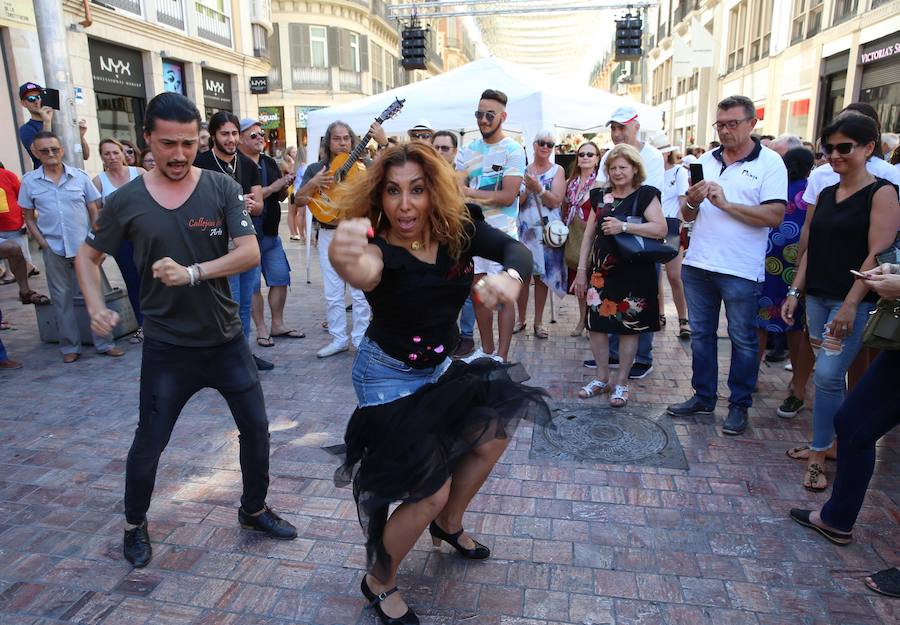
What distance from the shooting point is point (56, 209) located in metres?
5.92

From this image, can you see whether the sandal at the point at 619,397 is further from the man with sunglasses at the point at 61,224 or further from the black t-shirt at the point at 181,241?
the man with sunglasses at the point at 61,224

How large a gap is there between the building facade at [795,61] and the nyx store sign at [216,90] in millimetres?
13694

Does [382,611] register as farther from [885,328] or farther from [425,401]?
[885,328]

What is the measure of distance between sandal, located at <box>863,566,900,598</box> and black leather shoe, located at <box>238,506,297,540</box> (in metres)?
2.61

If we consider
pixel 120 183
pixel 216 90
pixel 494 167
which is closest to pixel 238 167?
pixel 120 183

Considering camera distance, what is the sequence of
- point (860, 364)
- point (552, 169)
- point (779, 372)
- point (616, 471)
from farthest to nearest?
1. point (552, 169)
2. point (779, 372)
3. point (860, 364)
4. point (616, 471)

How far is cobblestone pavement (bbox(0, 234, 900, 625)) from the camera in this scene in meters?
2.66

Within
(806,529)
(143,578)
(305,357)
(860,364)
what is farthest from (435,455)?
(305,357)

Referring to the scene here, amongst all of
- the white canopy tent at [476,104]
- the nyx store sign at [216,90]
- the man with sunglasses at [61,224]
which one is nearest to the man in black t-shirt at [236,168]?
the man with sunglasses at [61,224]

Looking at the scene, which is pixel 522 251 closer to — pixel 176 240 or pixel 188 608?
pixel 176 240

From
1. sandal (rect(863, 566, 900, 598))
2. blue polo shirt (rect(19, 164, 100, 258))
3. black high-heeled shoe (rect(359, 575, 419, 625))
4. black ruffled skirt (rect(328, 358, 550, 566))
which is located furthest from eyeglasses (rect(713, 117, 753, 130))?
blue polo shirt (rect(19, 164, 100, 258))

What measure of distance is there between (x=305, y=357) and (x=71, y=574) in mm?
3318

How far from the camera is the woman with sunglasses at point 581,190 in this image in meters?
6.48

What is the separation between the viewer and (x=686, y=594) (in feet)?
8.93
